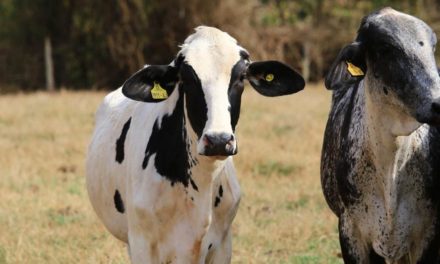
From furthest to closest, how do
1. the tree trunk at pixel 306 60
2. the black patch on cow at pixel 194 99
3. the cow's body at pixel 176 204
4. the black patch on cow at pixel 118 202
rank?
the tree trunk at pixel 306 60, the black patch on cow at pixel 118 202, the cow's body at pixel 176 204, the black patch on cow at pixel 194 99

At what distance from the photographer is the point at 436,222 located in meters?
6.21

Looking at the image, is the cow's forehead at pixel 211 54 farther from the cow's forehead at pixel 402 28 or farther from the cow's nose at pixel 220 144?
the cow's forehead at pixel 402 28

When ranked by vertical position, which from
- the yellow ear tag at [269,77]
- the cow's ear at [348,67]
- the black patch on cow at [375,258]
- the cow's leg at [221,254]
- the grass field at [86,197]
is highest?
the cow's ear at [348,67]

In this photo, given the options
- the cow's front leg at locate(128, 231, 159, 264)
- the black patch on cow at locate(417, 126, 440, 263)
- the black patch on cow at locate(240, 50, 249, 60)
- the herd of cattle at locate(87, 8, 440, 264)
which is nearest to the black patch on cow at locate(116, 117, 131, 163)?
the herd of cattle at locate(87, 8, 440, 264)

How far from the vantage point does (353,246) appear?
21.0 feet

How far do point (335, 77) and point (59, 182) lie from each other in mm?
6189

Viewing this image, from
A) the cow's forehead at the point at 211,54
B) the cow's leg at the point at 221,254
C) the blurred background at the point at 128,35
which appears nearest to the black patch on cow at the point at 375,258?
the cow's leg at the point at 221,254

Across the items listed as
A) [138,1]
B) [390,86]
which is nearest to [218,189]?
[390,86]

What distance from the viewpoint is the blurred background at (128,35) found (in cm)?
2681

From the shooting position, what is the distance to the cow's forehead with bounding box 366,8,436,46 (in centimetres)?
586

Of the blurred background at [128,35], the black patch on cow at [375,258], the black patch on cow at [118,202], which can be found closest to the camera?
the black patch on cow at [375,258]

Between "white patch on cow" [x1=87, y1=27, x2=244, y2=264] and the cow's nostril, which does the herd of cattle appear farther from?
the cow's nostril

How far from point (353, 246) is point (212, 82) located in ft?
4.80

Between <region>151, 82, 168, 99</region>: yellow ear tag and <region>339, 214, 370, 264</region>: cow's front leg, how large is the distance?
1430 millimetres
